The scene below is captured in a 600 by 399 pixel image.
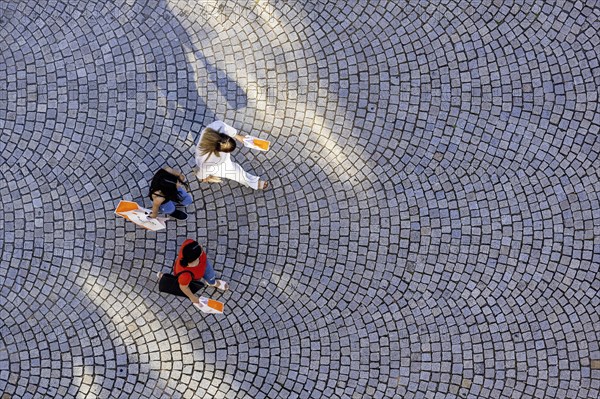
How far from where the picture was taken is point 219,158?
7.41m

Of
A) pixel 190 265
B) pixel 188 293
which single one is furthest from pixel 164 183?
pixel 188 293

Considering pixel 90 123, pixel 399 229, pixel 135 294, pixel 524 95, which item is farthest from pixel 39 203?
pixel 524 95

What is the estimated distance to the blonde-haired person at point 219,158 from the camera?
717 cm

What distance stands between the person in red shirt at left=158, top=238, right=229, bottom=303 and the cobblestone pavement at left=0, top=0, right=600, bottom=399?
731mm

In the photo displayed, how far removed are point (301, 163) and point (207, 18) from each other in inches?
101

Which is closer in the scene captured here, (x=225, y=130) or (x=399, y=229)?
(x=225, y=130)

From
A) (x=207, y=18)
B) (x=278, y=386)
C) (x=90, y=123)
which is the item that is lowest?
(x=278, y=386)

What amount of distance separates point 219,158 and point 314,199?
1602mm

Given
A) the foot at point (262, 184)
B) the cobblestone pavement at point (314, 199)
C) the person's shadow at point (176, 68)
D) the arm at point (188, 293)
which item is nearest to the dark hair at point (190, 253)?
the arm at point (188, 293)

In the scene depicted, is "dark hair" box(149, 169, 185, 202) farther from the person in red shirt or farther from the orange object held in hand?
the orange object held in hand

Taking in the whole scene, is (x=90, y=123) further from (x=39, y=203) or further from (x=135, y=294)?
(x=135, y=294)

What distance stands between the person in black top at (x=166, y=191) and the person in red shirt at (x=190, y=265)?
62 centimetres

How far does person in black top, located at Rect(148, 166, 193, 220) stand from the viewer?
737 cm

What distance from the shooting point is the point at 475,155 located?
8.53 m
